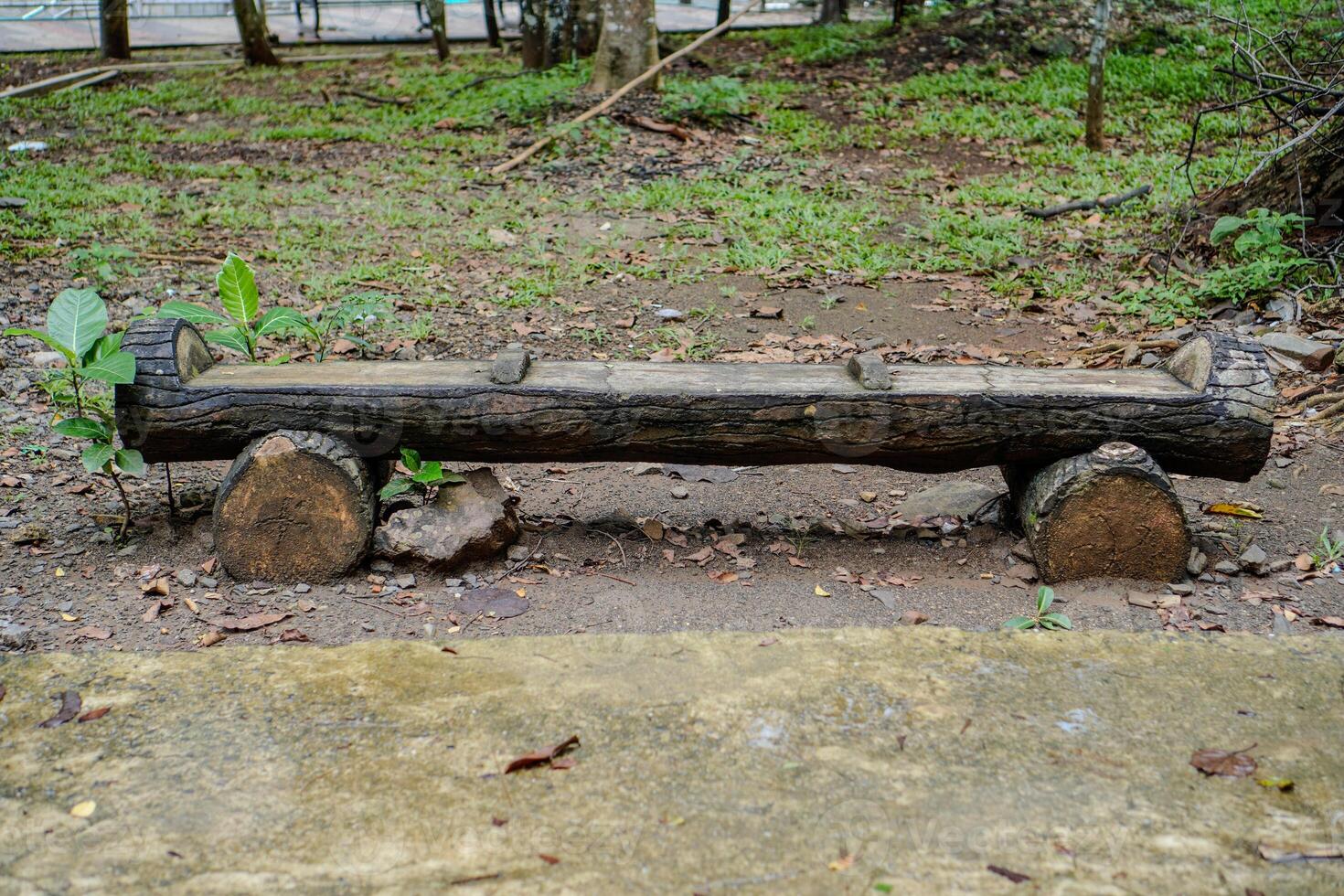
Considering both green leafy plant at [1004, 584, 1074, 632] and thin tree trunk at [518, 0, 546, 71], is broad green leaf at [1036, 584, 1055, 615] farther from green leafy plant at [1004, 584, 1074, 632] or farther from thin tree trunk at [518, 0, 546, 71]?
thin tree trunk at [518, 0, 546, 71]

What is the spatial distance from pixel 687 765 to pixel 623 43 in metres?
8.79

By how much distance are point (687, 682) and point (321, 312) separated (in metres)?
3.94

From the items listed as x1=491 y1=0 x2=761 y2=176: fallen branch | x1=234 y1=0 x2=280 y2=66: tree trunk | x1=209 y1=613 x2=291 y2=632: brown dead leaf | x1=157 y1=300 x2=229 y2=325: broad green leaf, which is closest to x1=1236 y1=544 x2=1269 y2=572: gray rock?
x1=209 y1=613 x2=291 y2=632: brown dead leaf

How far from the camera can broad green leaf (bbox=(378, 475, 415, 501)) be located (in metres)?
3.86

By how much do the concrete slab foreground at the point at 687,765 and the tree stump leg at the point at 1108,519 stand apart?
0.57m

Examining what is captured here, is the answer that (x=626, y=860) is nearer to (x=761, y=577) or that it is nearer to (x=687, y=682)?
(x=687, y=682)

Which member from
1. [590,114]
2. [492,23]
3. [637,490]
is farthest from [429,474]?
[492,23]

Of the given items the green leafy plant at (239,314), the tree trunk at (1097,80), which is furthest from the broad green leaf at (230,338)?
the tree trunk at (1097,80)

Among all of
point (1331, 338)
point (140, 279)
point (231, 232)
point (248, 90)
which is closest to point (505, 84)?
point (248, 90)

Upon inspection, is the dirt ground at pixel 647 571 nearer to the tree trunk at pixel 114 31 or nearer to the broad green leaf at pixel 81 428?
the broad green leaf at pixel 81 428

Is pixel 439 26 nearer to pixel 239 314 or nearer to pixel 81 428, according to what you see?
pixel 239 314

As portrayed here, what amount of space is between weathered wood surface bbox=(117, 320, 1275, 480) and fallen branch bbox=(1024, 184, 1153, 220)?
4305 mm

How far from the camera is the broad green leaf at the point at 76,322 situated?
372 cm

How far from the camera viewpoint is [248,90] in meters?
12.1
